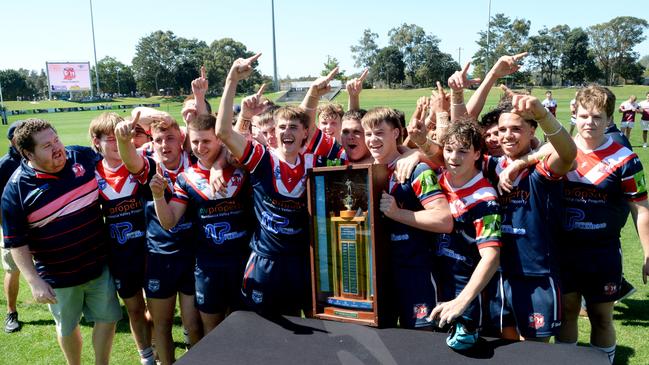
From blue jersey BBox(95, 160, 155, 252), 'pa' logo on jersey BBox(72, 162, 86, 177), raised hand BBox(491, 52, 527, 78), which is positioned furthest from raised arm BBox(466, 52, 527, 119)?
'pa' logo on jersey BBox(72, 162, 86, 177)

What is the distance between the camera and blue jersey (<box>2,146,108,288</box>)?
10.2ft

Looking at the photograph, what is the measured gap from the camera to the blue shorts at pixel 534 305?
2512mm

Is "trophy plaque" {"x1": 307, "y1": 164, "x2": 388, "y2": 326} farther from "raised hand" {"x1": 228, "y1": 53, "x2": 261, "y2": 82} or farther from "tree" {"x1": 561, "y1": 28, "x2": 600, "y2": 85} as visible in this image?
"tree" {"x1": 561, "y1": 28, "x2": 600, "y2": 85}

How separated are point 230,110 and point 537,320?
2065mm

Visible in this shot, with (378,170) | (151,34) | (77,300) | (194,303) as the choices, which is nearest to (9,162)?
(77,300)

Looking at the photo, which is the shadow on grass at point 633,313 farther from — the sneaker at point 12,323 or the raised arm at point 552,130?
the sneaker at point 12,323

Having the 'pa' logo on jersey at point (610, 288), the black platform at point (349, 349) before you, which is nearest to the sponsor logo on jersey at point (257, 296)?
the black platform at point (349, 349)

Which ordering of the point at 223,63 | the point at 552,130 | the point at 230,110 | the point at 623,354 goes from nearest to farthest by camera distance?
the point at 552,130
the point at 230,110
the point at 623,354
the point at 223,63

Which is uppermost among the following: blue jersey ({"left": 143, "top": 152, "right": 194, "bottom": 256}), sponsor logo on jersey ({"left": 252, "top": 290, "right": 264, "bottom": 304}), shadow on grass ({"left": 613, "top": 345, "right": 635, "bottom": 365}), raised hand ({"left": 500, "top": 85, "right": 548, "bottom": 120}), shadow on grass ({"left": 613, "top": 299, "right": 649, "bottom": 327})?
raised hand ({"left": 500, "top": 85, "right": 548, "bottom": 120})

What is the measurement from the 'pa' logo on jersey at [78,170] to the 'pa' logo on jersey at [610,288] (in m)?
3.58

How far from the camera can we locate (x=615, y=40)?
7169 centimetres

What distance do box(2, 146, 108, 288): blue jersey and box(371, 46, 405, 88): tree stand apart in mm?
77058

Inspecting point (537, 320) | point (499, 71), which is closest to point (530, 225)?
point (537, 320)

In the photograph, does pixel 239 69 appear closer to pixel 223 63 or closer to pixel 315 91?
pixel 315 91
